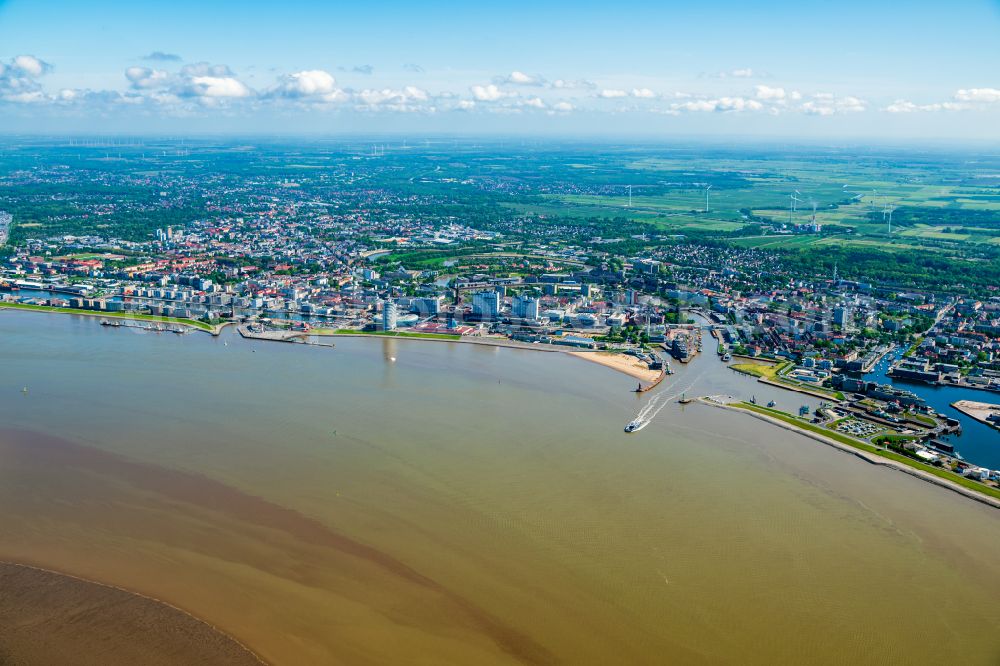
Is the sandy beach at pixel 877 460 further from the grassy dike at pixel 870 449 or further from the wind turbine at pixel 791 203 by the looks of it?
the wind turbine at pixel 791 203

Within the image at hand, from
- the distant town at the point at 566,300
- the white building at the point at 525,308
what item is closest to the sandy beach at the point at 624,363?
the distant town at the point at 566,300

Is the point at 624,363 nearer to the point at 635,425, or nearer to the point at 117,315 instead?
the point at 635,425

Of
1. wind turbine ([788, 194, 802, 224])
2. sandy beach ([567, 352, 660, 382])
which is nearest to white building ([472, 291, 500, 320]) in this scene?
sandy beach ([567, 352, 660, 382])

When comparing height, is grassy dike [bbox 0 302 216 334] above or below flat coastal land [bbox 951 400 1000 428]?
below

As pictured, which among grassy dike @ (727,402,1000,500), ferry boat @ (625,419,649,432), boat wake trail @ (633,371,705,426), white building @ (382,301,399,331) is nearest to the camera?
grassy dike @ (727,402,1000,500)

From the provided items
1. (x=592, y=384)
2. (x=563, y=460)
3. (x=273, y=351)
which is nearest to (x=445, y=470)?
(x=563, y=460)

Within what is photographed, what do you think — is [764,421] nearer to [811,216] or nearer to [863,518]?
[863,518]

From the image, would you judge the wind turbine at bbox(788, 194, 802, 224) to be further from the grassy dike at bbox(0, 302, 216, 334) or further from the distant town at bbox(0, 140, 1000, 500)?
the grassy dike at bbox(0, 302, 216, 334)
